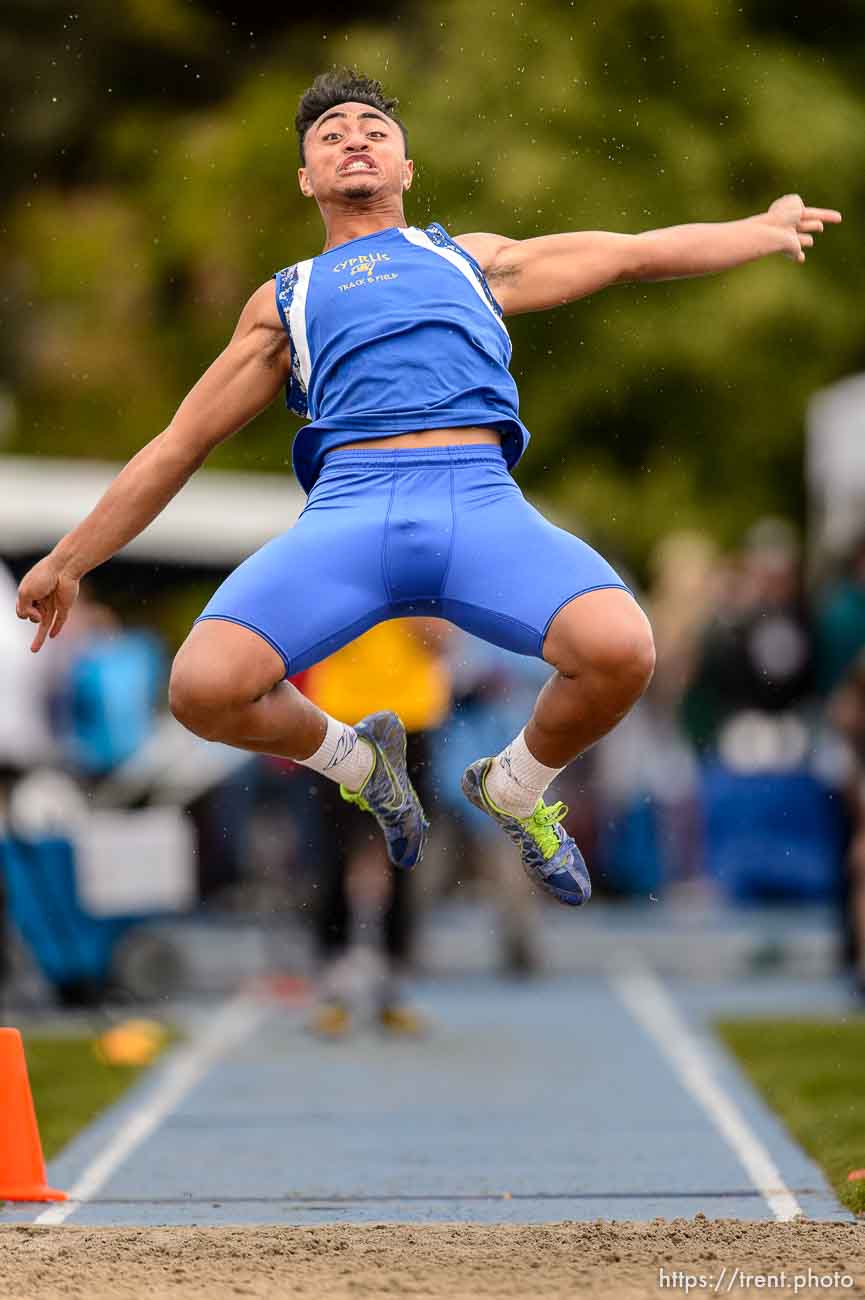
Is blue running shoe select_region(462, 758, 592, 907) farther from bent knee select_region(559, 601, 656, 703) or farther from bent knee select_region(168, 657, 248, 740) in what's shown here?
bent knee select_region(168, 657, 248, 740)

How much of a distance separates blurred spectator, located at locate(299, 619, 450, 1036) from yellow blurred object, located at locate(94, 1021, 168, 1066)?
0.85 metres

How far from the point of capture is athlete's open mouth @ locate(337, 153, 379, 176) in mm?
7062

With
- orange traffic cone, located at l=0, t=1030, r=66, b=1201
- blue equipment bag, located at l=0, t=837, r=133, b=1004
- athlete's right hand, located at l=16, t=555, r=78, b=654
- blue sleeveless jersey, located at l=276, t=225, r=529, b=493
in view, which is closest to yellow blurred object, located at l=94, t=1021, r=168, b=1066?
blue equipment bag, located at l=0, t=837, r=133, b=1004

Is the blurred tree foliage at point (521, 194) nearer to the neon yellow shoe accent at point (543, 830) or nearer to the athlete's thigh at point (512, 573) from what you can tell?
the neon yellow shoe accent at point (543, 830)

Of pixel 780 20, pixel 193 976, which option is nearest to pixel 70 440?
pixel 780 20

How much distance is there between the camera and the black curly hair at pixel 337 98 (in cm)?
723

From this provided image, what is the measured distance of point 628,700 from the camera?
22.4ft

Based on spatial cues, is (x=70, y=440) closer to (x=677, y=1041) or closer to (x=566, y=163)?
(x=566, y=163)

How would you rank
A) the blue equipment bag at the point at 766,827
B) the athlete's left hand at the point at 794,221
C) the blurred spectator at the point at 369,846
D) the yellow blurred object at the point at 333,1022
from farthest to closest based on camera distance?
the blue equipment bag at the point at 766,827 → the yellow blurred object at the point at 333,1022 → the blurred spectator at the point at 369,846 → the athlete's left hand at the point at 794,221

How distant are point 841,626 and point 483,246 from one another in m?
7.79

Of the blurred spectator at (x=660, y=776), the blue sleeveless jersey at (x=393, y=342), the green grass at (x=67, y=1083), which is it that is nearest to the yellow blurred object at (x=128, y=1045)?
the green grass at (x=67, y=1083)

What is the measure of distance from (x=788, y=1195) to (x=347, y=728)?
2.04 m

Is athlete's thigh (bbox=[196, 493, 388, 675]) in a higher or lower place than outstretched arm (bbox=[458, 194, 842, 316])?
lower

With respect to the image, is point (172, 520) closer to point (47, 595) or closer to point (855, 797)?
point (855, 797)
